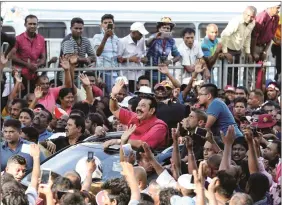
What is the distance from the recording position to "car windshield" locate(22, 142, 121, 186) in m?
12.9

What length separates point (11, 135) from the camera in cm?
1455

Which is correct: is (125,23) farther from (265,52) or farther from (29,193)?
(29,193)

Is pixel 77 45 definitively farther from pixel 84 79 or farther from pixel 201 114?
pixel 201 114

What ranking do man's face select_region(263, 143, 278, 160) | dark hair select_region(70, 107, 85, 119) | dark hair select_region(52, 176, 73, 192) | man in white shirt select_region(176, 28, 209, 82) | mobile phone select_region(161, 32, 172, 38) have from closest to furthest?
dark hair select_region(52, 176, 73, 192) < man's face select_region(263, 143, 278, 160) < dark hair select_region(70, 107, 85, 119) < man in white shirt select_region(176, 28, 209, 82) < mobile phone select_region(161, 32, 172, 38)

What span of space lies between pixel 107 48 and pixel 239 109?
8.94 feet

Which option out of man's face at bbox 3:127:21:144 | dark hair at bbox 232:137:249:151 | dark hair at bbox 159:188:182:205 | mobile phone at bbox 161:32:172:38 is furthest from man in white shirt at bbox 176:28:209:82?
dark hair at bbox 159:188:182:205

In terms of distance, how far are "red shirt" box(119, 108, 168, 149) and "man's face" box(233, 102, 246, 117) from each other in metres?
2.40

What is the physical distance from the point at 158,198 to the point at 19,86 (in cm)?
678

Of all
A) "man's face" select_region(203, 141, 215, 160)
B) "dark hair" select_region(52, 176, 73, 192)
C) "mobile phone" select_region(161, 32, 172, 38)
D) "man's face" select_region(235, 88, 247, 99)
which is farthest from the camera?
"mobile phone" select_region(161, 32, 172, 38)

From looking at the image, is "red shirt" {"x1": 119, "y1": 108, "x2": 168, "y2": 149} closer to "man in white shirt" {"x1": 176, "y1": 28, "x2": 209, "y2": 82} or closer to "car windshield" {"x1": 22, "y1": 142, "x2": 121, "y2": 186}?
"car windshield" {"x1": 22, "y1": 142, "x2": 121, "y2": 186}

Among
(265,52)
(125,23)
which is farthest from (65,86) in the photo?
(125,23)

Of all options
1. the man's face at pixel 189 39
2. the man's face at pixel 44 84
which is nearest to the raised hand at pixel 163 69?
the man's face at pixel 189 39

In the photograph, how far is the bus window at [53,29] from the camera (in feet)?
76.2

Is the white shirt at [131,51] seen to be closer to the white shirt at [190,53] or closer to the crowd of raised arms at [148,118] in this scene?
the crowd of raised arms at [148,118]
